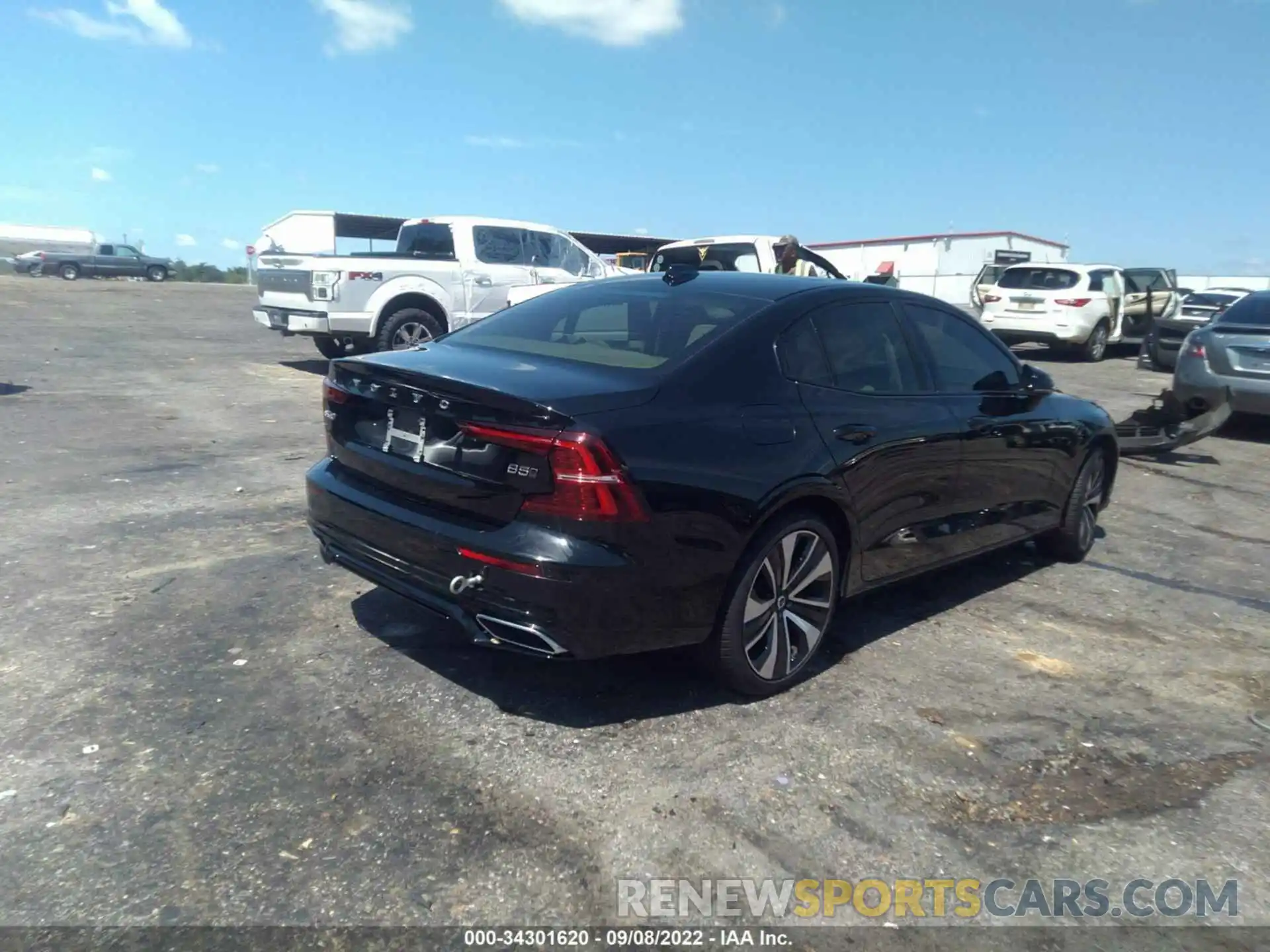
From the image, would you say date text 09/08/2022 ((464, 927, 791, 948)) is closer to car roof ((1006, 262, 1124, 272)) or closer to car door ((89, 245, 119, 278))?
car roof ((1006, 262, 1124, 272))

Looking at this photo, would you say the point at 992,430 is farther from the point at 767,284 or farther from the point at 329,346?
the point at 329,346

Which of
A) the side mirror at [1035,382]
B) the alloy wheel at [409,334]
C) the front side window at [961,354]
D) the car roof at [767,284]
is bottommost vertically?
the alloy wheel at [409,334]

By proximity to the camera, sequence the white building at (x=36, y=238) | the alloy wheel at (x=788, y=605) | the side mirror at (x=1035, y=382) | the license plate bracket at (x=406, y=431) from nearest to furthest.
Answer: the license plate bracket at (x=406, y=431)
the alloy wheel at (x=788, y=605)
the side mirror at (x=1035, y=382)
the white building at (x=36, y=238)

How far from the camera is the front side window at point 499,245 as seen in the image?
41.2ft

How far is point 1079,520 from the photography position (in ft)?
19.6

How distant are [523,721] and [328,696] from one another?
76cm

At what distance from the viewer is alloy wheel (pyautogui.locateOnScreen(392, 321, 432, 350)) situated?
38.5 ft

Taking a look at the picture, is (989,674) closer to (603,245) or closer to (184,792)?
(184,792)

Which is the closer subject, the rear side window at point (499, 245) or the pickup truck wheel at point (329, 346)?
the rear side window at point (499, 245)

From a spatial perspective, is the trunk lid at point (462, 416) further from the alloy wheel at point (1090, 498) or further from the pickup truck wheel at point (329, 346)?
the pickup truck wheel at point (329, 346)

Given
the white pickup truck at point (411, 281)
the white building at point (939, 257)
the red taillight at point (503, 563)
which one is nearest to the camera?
the red taillight at point (503, 563)

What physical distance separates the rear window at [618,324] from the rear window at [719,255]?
7.99 m

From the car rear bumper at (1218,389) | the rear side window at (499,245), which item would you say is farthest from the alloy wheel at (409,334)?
the car rear bumper at (1218,389)

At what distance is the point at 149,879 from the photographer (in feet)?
8.63
